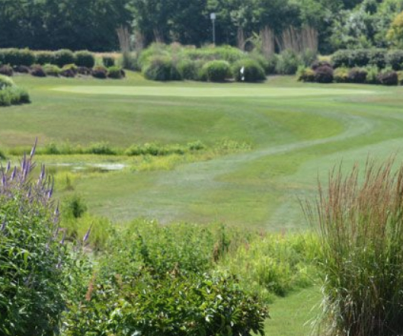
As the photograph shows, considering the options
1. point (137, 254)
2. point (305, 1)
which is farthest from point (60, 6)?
point (137, 254)

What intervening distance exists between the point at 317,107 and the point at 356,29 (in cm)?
5188

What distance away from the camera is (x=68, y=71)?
2719 inches

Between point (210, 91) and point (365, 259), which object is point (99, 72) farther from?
point (365, 259)

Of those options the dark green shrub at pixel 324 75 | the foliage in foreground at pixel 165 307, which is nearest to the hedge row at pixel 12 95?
the dark green shrub at pixel 324 75

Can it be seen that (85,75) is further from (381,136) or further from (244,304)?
(244,304)

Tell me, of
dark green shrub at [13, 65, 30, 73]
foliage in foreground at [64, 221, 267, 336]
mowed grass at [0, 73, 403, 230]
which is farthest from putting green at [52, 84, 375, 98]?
foliage in foreground at [64, 221, 267, 336]

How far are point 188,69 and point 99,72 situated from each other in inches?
245

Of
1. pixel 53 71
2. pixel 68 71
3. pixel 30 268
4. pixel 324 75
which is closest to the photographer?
pixel 30 268

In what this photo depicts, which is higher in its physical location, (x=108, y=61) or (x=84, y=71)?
(x=108, y=61)

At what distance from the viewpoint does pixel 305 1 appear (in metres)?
106

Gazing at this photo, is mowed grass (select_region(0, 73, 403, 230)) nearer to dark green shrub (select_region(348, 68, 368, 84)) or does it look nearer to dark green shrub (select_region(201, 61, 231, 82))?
dark green shrub (select_region(201, 61, 231, 82))

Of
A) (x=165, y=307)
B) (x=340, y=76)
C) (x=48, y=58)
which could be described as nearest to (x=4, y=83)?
(x=48, y=58)

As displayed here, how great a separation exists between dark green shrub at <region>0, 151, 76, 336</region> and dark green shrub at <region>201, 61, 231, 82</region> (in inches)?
→ 2427

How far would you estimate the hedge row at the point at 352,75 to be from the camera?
6575 cm
